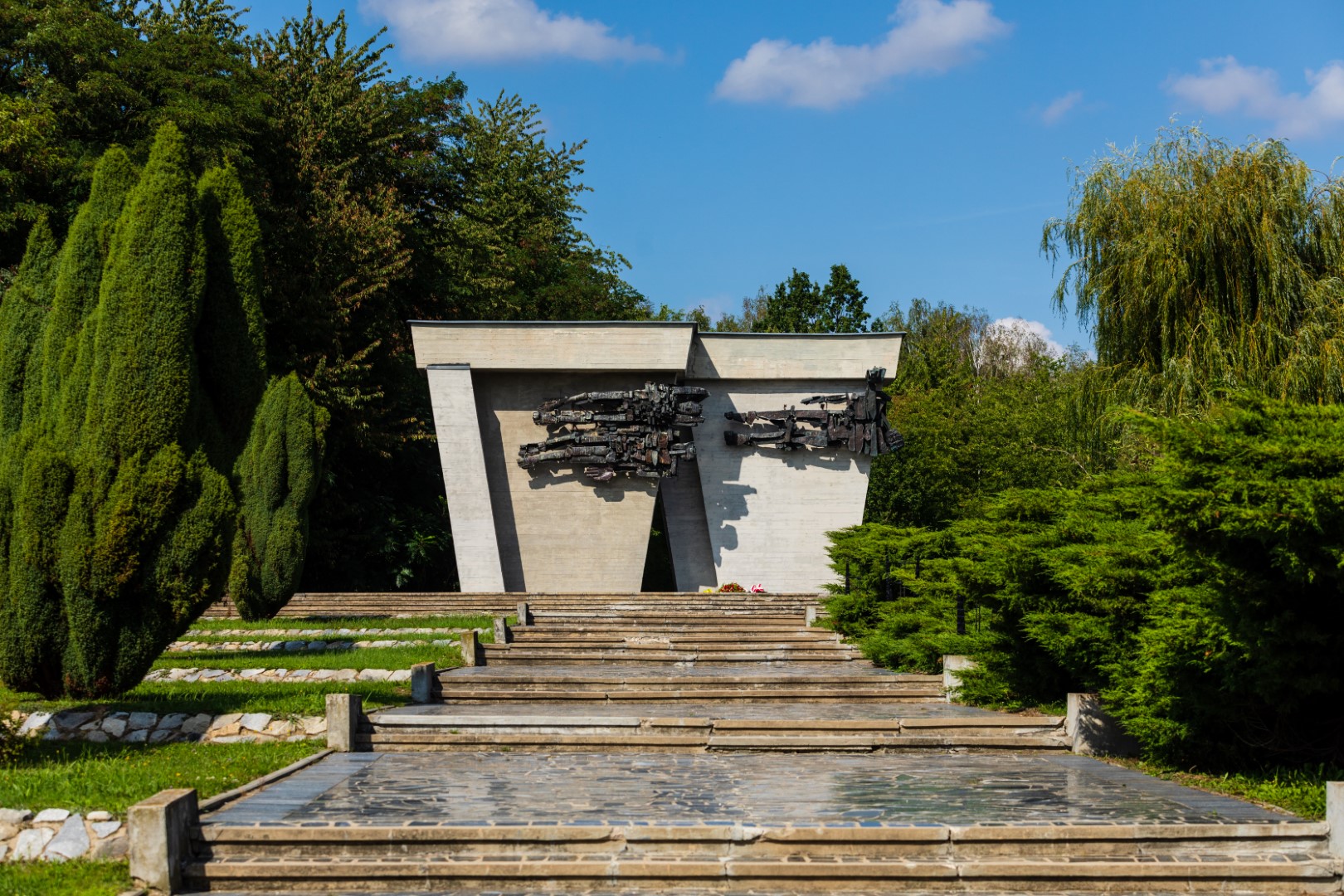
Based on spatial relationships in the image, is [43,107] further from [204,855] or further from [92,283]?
[204,855]

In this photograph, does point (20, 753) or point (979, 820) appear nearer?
point (979, 820)

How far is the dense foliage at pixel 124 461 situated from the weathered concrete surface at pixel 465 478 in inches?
477

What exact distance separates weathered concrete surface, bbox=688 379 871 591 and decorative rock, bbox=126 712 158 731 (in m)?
14.6

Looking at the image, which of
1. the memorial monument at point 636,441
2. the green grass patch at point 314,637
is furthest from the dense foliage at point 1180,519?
the green grass patch at point 314,637

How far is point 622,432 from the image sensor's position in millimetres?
22453

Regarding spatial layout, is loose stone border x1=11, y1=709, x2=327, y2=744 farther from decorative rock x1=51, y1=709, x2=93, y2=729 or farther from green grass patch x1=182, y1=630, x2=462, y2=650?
green grass patch x1=182, y1=630, x2=462, y2=650

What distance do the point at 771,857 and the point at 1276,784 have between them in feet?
11.7

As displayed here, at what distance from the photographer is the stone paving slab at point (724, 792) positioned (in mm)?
6305

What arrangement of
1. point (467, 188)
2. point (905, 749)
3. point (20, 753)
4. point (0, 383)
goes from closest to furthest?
point (20, 753) < point (905, 749) < point (0, 383) < point (467, 188)

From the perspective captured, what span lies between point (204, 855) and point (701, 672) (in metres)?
7.41

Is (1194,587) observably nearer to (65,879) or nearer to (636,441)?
(65,879)

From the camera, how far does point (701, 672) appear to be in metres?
12.8

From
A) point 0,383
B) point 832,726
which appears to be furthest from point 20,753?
point 832,726

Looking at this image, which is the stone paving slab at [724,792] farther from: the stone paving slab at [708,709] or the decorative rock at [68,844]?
the stone paving slab at [708,709]
